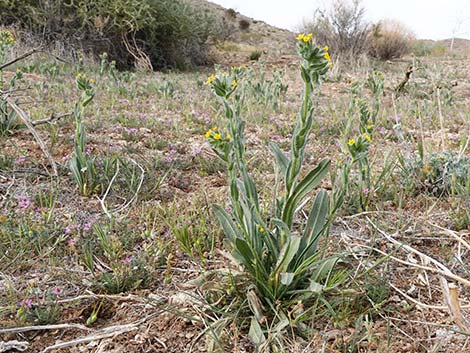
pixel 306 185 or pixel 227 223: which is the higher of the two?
pixel 306 185

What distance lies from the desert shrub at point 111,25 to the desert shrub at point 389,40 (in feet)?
20.8

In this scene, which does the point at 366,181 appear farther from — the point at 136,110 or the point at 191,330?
the point at 136,110

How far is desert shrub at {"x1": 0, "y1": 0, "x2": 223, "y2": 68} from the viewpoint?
8.88m

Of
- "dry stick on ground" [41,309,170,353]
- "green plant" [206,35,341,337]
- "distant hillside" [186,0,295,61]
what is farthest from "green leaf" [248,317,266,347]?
"distant hillside" [186,0,295,61]

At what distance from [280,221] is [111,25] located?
908 centimetres

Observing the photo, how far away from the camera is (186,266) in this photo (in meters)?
1.62

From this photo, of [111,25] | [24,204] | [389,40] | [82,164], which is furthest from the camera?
[389,40]

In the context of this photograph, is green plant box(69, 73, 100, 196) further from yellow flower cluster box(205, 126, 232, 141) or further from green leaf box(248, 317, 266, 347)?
green leaf box(248, 317, 266, 347)

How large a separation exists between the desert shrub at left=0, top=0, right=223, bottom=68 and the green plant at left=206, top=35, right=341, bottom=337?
806cm

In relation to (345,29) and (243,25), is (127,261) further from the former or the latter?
(243,25)

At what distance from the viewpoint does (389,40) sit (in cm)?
1313

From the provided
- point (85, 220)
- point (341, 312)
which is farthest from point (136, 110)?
point (341, 312)

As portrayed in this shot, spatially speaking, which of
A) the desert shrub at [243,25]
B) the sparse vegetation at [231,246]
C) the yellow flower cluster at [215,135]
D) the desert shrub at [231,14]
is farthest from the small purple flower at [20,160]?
the desert shrub at [231,14]

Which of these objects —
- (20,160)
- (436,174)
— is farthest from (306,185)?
(20,160)
